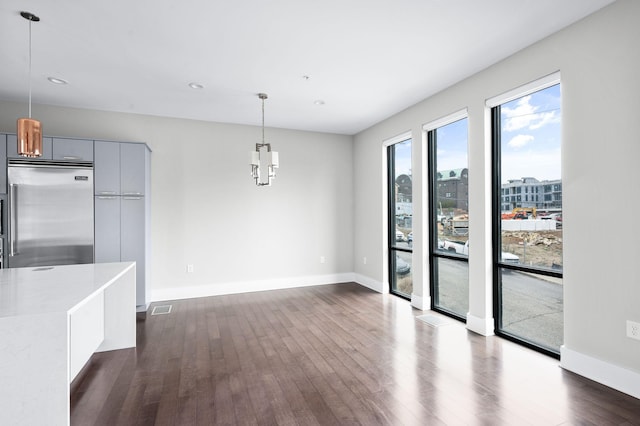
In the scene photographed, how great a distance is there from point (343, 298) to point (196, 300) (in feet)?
7.43

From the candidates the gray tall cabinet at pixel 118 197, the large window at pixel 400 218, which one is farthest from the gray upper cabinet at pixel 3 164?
the large window at pixel 400 218

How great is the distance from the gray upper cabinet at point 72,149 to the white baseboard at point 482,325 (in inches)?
199

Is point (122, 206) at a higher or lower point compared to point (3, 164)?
lower

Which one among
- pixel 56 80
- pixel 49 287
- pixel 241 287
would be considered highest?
pixel 56 80

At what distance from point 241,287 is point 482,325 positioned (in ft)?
11.9

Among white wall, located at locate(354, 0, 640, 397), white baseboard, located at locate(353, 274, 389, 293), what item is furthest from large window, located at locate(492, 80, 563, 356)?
white baseboard, located at locate(353, 274, 389, 293)

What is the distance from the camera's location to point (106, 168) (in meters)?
4.18

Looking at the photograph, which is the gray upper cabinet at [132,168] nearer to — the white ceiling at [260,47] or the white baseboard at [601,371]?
the white ceiling at [260,47]

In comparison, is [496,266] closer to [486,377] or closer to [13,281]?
[486,377]

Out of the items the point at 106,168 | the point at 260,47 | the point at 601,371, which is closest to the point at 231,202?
the point at 106,168

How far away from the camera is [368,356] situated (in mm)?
2945

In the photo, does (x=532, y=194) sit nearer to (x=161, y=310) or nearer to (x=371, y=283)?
(x=371, y=283)

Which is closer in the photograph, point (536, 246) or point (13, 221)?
point (536, 246)

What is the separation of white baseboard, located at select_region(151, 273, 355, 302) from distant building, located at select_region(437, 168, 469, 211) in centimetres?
261
